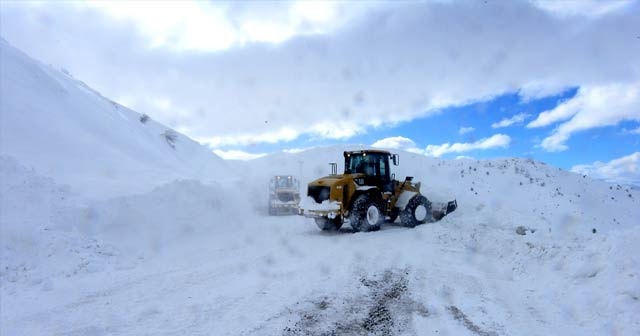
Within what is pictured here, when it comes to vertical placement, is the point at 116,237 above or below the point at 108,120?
below

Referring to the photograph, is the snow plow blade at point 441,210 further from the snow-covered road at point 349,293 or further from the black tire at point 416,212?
the snow-covered road at point 349,293

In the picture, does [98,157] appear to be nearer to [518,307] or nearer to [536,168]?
[518,307]

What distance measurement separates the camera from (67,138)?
64.3 ft

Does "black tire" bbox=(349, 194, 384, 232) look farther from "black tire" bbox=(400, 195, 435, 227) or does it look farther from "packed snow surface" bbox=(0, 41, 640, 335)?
"black tire" bbox=(400, 195, 435, 227)

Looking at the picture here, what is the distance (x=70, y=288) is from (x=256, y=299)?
12.2 ft

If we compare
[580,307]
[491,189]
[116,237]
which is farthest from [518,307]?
[491,189]

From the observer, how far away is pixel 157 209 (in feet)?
43.5

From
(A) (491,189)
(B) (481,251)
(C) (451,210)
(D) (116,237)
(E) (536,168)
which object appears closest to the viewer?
(B) (481,251)

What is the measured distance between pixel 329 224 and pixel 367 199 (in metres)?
1.80

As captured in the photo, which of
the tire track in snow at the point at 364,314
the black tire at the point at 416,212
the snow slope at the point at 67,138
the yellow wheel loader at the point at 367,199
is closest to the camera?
the tire track in snow at the point at 364,314

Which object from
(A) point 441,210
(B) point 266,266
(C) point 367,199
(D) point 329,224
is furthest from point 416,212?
(B) point 266,266

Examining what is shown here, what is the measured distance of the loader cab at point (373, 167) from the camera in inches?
547

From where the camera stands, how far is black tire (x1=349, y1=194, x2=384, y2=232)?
12.7m

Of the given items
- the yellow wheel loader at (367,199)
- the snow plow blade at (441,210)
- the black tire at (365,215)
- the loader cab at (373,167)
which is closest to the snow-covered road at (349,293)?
the black tire at (365,215)
